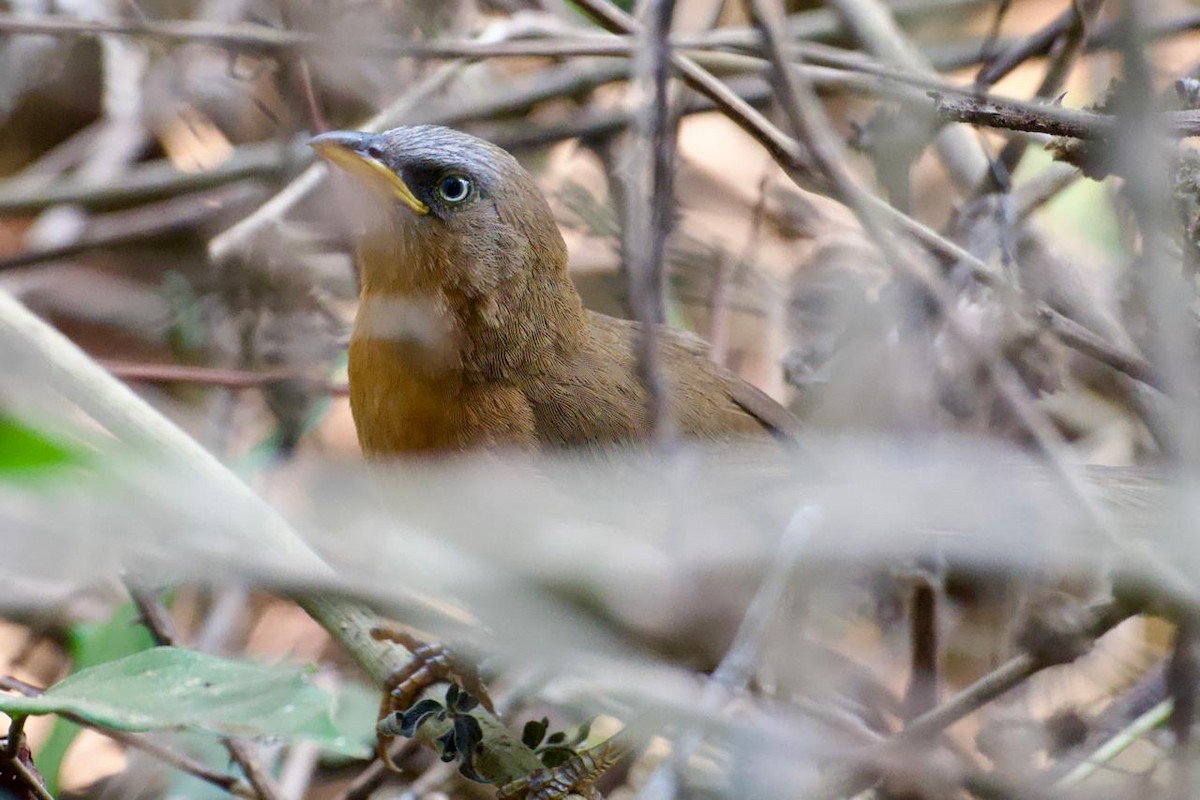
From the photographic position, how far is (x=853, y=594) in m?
3.76

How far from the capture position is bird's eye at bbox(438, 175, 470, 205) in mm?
3299

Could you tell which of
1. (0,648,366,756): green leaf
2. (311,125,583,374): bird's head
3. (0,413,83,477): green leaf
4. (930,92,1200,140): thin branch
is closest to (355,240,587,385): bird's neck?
(311,125,583,374): bird's head

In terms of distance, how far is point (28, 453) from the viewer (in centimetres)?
134

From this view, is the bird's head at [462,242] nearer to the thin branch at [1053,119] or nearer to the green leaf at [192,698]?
the green leaf at [192,698]

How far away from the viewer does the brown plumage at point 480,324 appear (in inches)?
124

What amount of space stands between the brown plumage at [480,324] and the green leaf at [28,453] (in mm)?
1742

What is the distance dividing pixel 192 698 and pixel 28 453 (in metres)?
0.83

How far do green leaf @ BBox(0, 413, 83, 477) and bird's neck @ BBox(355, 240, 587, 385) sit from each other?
1.82m

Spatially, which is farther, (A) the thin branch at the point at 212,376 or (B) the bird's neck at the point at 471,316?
(A) the thin branch at the point at 212,376

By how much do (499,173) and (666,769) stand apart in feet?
5.75

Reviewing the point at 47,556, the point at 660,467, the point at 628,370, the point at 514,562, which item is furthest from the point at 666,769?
the point at 628,370

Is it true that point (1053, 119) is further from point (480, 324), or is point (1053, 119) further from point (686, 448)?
point (480, 324)

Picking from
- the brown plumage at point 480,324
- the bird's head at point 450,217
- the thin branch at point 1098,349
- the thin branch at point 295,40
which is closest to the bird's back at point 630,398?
the brown plumage at point 480,324

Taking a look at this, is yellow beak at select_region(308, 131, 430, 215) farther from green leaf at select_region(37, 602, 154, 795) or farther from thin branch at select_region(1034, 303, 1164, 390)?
thin branch at select_region(1034, 303, 1164, 390)
